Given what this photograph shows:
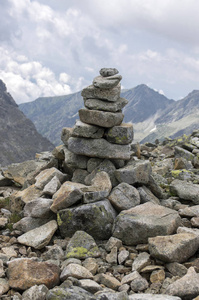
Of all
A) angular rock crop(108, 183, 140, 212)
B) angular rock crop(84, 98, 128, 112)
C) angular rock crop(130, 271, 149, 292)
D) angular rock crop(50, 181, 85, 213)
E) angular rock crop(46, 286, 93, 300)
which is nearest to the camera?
angular rock crop(46, 286, 93, 300)

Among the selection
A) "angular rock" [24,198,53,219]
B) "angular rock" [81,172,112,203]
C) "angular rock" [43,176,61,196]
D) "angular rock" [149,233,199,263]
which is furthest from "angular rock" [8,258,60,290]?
"angular rock" [43,176,61,196]

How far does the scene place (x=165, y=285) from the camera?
27.5 ft

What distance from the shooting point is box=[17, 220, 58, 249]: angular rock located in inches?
452

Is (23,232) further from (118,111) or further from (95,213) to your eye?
(118,111)

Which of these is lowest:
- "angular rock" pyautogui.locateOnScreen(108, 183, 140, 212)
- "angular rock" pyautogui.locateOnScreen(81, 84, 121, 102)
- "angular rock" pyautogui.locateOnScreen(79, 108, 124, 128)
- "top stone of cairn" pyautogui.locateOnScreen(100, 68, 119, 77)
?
"angular rock" pyautogui.locateOnScreen(108, 183, 140, 212)

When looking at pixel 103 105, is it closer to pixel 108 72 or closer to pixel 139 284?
pixel 108 72

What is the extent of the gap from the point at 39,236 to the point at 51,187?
3.10 m

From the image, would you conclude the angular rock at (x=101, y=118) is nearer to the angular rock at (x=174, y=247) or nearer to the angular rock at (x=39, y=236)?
the angular rock at (x=39, y=236)

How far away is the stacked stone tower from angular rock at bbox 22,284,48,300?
8300 millimetres

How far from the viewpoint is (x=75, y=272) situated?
873 centimetres

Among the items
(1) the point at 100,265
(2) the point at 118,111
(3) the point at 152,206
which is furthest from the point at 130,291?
(2) the point at 118,111

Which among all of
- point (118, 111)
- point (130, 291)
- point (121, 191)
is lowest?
point (130, 291)

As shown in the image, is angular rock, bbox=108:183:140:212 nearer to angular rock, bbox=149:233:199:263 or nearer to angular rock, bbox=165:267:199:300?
angular rock, bbox=149:233:199:263

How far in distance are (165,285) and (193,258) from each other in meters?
2.00
